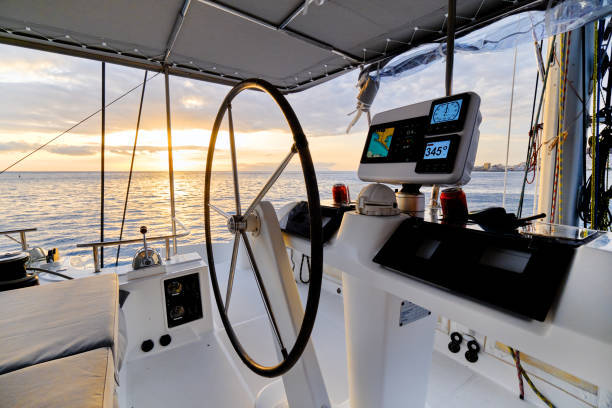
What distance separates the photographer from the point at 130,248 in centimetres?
770

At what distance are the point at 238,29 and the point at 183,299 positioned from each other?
5.69ft

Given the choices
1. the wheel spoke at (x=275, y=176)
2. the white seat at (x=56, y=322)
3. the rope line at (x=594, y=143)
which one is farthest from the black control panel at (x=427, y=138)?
the rope line at (x=594, y=143)

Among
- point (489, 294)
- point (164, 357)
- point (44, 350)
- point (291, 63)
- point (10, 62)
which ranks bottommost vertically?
point (164, 357)

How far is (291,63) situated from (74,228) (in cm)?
1013

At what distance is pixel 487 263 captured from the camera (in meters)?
0.54

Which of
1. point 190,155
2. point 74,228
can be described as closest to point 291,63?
point 190,155

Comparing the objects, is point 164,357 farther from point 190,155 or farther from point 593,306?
point 593,306

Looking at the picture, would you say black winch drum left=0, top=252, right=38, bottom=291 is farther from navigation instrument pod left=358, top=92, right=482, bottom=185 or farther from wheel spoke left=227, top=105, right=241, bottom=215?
navigation instrument pod left=358, top=92, right=482, bottom=185

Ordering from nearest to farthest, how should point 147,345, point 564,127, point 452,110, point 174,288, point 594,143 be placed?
point 452,110 < point 594,143 < point 564,127 < point 147,345 < point 174,288

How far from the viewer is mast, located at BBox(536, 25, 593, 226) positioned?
1.45 metres

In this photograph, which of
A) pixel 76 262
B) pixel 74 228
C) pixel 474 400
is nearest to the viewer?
pixel 474 400

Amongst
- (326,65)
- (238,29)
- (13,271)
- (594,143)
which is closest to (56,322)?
(13,271)

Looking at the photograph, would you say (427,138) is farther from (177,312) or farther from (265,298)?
(177,312)

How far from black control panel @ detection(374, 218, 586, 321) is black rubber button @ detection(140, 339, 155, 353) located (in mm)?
1670
